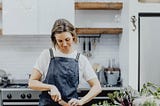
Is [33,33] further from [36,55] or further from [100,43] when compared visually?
[100,43]

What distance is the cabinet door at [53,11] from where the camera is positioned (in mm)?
3938

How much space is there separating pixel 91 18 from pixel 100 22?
14 centimetres

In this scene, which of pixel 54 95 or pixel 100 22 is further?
pixel 100 22

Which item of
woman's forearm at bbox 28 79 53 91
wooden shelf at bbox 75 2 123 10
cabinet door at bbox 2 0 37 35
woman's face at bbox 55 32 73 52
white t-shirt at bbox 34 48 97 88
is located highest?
wooden shelf at bbox 75 2 123 10

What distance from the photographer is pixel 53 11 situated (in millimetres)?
3947

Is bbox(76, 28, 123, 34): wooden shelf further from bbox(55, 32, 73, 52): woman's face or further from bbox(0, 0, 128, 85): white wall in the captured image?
bbox(55, 32, 73, 52): woman's face

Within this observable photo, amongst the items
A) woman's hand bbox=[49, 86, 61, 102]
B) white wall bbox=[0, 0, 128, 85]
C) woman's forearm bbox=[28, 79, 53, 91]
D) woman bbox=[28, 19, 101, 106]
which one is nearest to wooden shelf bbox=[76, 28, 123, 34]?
white wall bbox=[0, 0, 128, 85]

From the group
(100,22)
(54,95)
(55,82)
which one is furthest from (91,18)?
(54,95)

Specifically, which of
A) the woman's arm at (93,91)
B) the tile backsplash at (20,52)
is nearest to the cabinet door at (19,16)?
the tile backsplash at (20,52)

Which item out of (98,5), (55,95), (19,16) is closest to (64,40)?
(55,95)

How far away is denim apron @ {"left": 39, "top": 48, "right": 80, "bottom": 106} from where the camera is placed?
2.48m

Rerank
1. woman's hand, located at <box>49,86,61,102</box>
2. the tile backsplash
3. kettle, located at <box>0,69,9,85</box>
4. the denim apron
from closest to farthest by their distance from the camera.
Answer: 1. woman's hand, located at <box>49,86,61,102</box>
2. the denim apron
3. kettle, located at <box>0,69,9,85</box>
4. the tile backsplash

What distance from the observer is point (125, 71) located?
3.95 metres

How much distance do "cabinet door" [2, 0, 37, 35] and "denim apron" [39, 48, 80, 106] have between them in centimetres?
148
